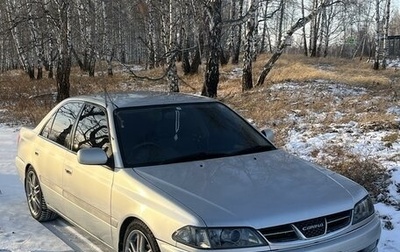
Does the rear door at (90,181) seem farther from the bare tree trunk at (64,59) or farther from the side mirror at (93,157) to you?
the bare tree trunk at (64,59)

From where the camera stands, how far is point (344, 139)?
8.73 m

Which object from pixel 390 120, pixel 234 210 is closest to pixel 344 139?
pixel 390 120

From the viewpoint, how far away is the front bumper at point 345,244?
10.2ft

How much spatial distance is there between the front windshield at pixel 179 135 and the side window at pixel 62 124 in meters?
0.79

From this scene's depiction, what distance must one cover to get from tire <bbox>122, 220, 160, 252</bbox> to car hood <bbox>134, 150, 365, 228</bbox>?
→ 1.05 ft

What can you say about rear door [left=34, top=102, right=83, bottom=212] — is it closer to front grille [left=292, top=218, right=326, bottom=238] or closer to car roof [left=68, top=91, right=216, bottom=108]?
car roof [left=68, top=91, right=216, bottom=108]

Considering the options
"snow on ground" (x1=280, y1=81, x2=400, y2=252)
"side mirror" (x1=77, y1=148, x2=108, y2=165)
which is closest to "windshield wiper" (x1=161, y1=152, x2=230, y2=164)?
"side mirror" (x1=77, y1=148, x2=108, y2=165)

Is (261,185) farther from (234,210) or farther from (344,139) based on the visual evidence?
(344,139)

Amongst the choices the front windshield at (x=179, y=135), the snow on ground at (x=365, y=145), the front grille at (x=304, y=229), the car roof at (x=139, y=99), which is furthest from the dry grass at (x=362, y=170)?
the front grille at (x=304, y=229)

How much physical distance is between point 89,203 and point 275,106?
9502mm

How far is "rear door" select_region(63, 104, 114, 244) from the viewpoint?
4.02 m

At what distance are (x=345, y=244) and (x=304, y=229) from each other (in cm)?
33

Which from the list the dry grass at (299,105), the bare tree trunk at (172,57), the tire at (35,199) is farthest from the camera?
the bare tree trunk at (172,57)

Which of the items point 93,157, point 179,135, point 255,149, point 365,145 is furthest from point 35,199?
point 365,145
